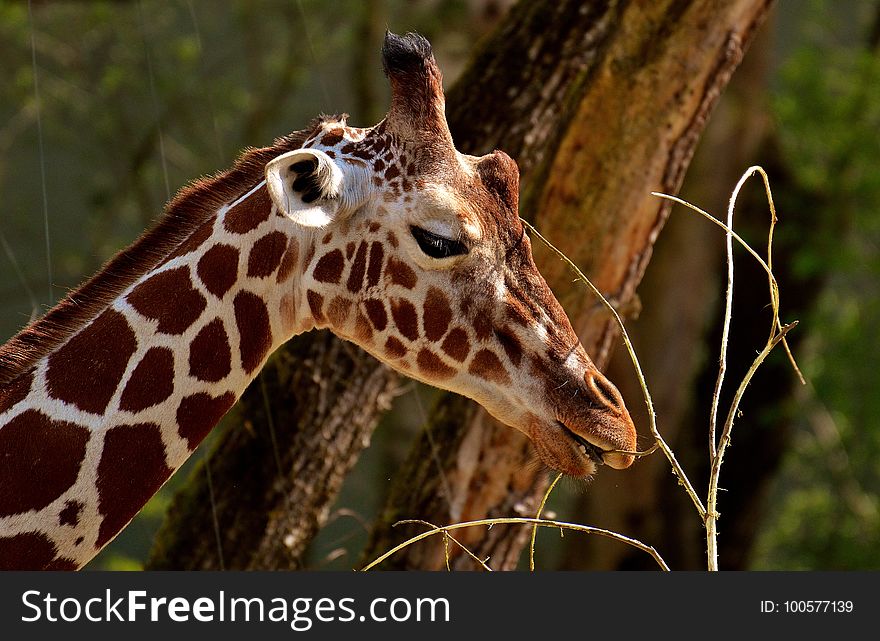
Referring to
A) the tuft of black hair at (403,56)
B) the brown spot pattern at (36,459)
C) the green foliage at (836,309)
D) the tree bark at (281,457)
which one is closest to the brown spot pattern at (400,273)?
the tuft of black hair at (403,56)

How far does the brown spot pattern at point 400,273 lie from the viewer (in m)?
2.70

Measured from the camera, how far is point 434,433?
13.2 feet

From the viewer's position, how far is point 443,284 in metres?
2.69

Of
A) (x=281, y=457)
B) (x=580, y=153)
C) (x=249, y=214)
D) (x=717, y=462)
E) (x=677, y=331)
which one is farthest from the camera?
(x=677, y=331)

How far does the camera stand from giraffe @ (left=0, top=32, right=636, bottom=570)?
8.61 feet

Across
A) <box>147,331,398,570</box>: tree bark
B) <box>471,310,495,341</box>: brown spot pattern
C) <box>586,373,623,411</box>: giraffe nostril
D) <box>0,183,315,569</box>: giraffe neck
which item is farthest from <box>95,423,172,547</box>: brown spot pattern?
<box>147,331,398,570</box>: tree bark

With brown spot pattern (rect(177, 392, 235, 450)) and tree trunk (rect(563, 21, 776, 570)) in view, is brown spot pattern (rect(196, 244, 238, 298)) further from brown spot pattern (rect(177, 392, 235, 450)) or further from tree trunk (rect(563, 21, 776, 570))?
tree trunk (rect(563, 21, 776, 570))

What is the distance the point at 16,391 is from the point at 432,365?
99 cm

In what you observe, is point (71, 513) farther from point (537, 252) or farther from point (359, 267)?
point (537, 252)

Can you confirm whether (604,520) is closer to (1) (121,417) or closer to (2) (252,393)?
(2) (252,393)

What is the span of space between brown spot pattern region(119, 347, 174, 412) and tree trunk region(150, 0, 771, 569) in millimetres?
1240

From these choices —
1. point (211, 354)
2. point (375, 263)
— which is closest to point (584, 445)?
point (375, 263)

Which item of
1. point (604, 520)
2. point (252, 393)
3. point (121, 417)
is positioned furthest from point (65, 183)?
point (121, 417)

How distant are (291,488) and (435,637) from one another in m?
1.56
